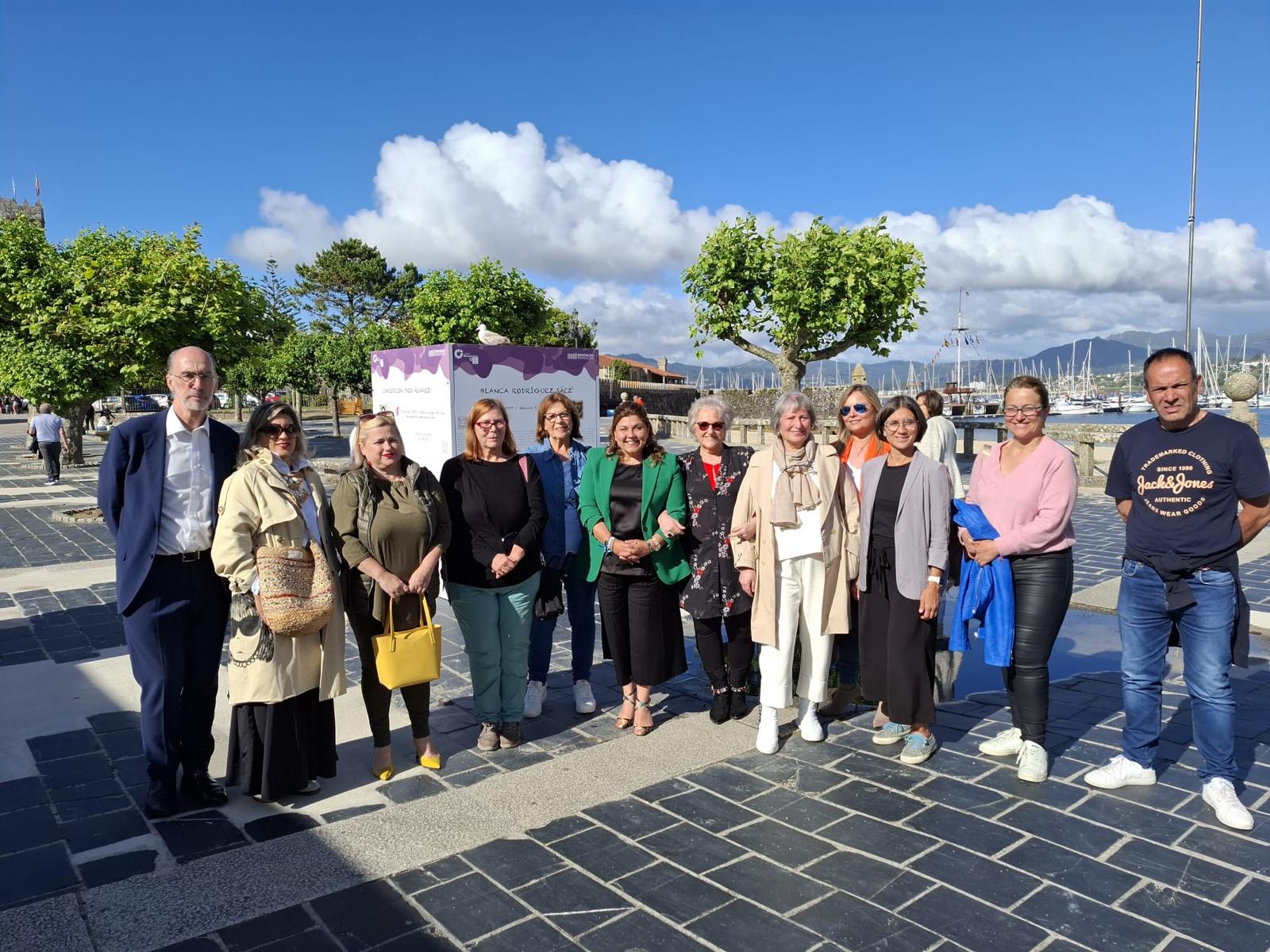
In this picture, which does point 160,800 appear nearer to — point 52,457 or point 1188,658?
point 1188,658

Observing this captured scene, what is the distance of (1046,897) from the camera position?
3.09 m

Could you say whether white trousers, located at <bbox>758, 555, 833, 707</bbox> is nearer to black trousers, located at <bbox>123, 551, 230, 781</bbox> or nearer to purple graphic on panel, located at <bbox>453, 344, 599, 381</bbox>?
black trousers, located at <bbox>123, 551, 230, 781</bbox>

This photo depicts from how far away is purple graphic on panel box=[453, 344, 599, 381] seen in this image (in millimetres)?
7121

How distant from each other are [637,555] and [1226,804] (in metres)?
2.83

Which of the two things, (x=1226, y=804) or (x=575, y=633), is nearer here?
(x=1226, y=804)

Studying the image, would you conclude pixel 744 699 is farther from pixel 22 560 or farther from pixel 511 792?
pixel 22 560

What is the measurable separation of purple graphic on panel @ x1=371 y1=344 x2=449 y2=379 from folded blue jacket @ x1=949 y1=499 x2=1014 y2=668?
14.6 feet

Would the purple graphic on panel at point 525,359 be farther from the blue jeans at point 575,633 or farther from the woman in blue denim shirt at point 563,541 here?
the blue jeans at point 575,633

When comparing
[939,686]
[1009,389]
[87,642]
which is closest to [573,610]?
[939,686]

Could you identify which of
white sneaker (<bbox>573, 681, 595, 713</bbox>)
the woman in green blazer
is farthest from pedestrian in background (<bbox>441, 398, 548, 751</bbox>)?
white sneaker (<bbox>573, 681, 595, 713</bbox>)

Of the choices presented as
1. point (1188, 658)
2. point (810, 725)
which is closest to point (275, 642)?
point (810, 725)

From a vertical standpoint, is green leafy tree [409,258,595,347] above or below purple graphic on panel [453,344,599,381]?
above

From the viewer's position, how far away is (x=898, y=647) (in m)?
4.33

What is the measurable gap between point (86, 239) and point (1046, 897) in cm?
2097
